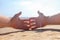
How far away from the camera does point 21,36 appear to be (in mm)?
1482

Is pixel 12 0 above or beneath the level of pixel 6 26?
above

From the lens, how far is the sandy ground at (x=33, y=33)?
1.44m

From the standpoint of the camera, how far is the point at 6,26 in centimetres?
161

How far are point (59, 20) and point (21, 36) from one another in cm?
49

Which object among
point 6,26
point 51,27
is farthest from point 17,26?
point 51,27

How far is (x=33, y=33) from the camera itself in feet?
4.99

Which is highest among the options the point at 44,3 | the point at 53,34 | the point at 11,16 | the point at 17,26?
the point at 44,3

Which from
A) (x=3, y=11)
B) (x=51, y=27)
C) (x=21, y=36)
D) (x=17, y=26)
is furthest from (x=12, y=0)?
(x=51, y=27)

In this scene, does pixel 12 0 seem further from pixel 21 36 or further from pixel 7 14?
pixel 21 36

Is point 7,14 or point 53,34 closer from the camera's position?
point 53,34

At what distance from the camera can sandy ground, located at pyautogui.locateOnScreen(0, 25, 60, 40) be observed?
1.44 m

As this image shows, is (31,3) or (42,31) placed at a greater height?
(31,3)

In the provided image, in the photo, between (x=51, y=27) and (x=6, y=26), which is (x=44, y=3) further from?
(x=6, y=26)

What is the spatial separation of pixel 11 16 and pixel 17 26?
14cm
